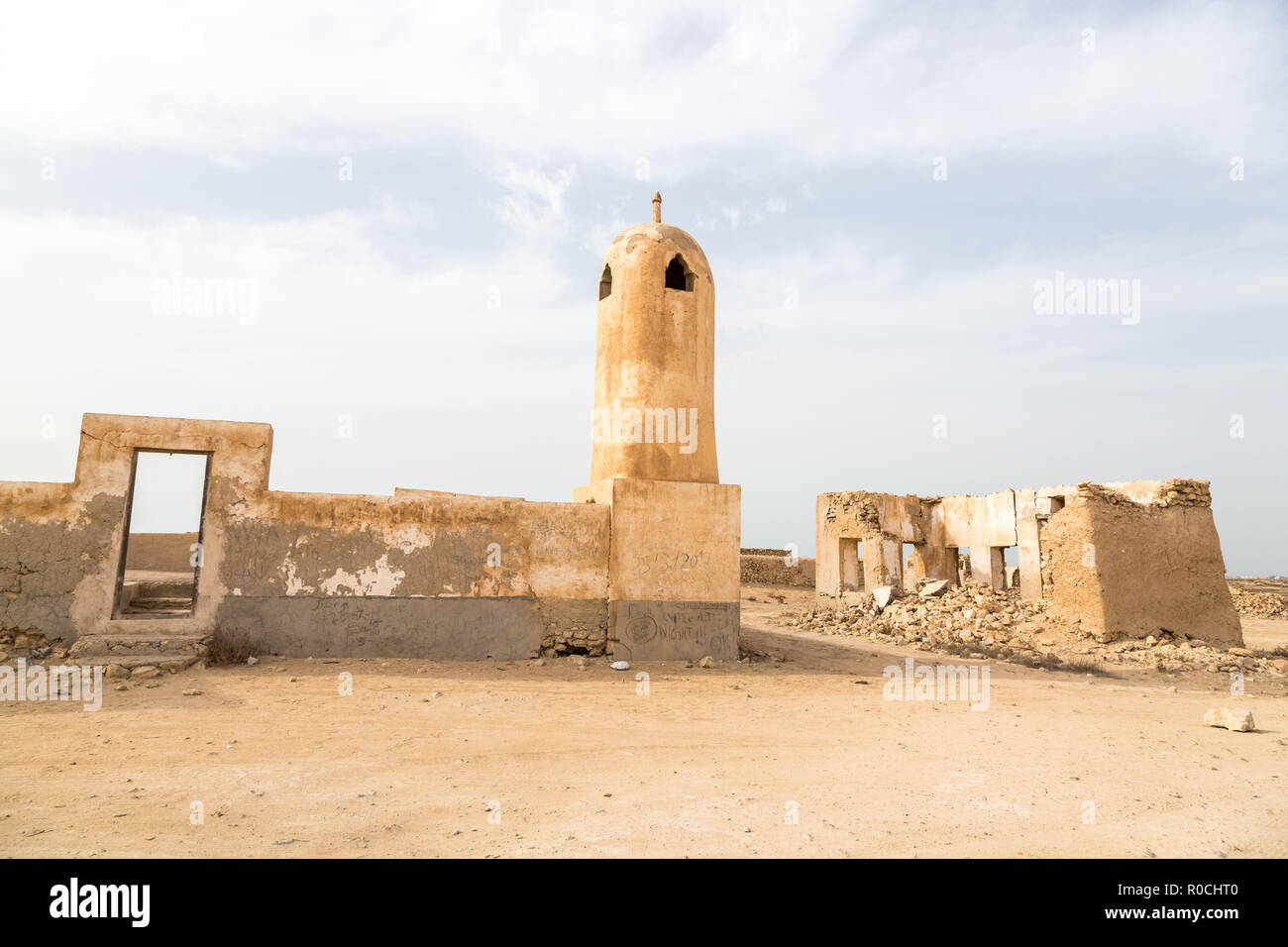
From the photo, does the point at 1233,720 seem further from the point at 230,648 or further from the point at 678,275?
the point at 230,648

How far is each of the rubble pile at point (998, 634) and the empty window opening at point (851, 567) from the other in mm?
726

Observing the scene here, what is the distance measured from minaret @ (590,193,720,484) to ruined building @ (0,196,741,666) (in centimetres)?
2

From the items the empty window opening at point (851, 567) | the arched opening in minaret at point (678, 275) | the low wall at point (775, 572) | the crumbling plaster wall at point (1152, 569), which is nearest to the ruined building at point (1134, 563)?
the crumbling plaster wall at point (1152, 569)

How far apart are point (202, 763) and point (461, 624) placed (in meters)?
4.10

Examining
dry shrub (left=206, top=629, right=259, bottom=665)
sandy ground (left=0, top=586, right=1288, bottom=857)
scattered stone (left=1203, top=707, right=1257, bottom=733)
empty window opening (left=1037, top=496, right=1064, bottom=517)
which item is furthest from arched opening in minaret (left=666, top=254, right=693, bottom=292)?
empty window opening (left=1037, top=496, right=1064, bottom=517)

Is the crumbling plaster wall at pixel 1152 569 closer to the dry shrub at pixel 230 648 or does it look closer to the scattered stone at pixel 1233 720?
the scattered stone at pixel 1233 720

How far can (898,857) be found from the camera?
3332 mm

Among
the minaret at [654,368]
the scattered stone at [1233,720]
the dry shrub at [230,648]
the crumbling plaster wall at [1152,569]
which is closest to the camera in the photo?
the scattered stone at [1233,720]

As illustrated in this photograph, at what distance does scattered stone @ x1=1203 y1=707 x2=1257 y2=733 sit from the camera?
630 cm

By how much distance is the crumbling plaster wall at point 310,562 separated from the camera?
7859mm

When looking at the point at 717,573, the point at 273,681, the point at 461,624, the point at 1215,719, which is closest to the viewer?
the point at 1215,719

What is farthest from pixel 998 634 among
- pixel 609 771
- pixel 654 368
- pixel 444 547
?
pixel 609 771
